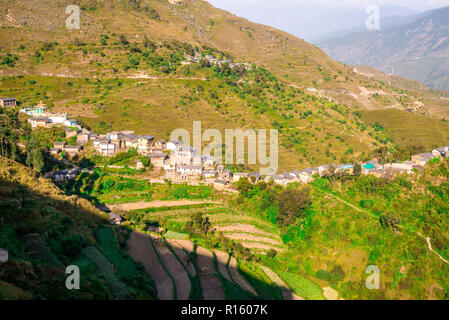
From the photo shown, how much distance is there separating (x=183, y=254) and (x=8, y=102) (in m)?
32.8

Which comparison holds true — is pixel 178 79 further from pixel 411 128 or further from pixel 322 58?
pixel 322 58

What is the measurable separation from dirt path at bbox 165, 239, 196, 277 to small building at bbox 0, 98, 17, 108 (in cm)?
3046

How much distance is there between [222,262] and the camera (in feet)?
67.4

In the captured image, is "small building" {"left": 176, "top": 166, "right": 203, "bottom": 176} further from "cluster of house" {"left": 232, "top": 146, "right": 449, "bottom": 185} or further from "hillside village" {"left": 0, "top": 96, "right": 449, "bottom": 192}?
"cluster of house" {"left": 232, "top": 146, "right": 449, "bottom": 185}

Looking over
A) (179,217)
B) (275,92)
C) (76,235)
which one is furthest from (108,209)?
(275,92)

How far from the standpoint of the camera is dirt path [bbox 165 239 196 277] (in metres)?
18.4

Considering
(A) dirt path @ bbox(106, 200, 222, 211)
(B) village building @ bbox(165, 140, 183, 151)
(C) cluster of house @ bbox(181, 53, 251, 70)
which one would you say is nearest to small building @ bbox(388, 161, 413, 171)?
(A) dirt path @ bbox(106, 200, 222, 211)

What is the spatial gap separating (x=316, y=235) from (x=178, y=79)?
3990cm

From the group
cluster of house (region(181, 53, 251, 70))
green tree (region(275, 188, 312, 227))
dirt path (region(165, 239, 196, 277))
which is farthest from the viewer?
cluster of house (region(181, 53, 251, 70))

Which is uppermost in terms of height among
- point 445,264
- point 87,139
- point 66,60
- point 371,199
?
point 66,60

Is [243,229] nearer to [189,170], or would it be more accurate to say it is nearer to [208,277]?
[208,277]

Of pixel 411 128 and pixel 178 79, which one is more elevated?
pixel 178 79

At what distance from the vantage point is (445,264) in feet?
65.8

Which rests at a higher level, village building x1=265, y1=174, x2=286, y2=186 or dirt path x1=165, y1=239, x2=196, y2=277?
village building x1=265, y1=174, x2=286, y2=186
